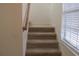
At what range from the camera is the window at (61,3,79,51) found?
69.2 inches

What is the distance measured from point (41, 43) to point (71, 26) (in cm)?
49

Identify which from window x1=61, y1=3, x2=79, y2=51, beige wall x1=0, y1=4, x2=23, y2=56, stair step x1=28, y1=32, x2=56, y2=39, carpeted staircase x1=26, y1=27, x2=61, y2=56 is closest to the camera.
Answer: beige wall x1=0, y1=4, x2=23, y2=56

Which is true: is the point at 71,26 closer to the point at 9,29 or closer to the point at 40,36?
the point at 40,36

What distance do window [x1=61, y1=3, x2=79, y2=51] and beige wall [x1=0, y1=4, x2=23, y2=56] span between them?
619 mm

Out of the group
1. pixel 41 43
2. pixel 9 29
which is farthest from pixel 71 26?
pixel 9 29

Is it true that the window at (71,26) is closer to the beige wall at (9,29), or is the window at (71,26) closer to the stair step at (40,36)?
the stair step at (40,36)

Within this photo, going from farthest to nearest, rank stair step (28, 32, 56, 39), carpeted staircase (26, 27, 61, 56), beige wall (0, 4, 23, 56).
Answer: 1. stair step (28, 32, 56, 39)
2. carpeted staircase (26, 27, 61, 56)
3. beige wall (0, 4, 23, 56)

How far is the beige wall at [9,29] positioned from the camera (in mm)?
1416

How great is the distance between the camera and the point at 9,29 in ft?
4.85

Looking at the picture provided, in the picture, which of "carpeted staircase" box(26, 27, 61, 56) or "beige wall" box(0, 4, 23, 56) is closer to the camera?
"beige wall" box(0, 4, 23, 56)

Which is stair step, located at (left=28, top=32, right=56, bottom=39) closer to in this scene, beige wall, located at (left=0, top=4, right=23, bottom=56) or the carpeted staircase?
the carpeted staircase

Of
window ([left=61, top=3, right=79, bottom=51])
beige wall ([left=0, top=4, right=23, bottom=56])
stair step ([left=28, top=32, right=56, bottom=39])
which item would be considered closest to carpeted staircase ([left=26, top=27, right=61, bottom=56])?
stair step ([left=28, top=32, right=56, bottom=39])

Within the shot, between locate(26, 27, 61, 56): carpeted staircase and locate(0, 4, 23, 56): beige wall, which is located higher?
locate(0, 4, 23, 56): beige wall

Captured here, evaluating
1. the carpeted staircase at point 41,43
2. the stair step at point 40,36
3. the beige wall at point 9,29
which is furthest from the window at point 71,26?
the beige wall at point 9,29
